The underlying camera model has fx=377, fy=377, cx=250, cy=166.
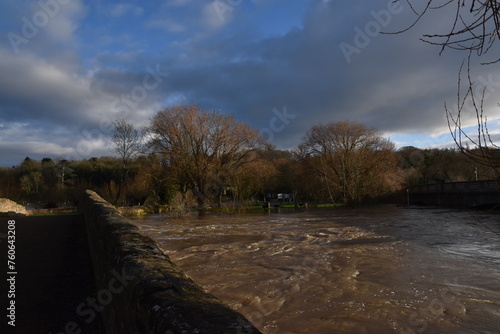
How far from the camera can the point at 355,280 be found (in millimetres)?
8172

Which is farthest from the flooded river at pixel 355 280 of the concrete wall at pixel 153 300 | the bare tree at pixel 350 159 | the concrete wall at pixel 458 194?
the bare tree at pixel 350 159

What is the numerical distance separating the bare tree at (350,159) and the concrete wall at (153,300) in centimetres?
3481

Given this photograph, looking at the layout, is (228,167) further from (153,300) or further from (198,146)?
(153,300)

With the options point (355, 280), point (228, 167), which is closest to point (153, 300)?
point (355, 280)

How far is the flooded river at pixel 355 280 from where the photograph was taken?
575 centimetres

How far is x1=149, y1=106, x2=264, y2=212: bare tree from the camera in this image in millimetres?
35719

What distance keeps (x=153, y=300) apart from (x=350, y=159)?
126ft

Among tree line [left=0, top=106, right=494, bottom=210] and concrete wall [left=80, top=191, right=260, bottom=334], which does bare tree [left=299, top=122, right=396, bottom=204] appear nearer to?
tree line [left=0, top=106, right=494, bottom=210]

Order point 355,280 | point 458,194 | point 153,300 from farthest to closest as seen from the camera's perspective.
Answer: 1. point 458,194
2. point 355,280
3. point 153,300

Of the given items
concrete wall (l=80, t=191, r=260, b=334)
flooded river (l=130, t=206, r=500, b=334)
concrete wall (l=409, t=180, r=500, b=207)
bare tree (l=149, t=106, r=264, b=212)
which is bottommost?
flooded river (l=130, t=206, r=500, b=334)

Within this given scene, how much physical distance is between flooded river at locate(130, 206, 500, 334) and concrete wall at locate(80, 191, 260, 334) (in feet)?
8.14

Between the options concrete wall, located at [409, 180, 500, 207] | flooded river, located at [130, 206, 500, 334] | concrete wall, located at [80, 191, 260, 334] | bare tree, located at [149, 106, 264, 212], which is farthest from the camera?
bare tree, located at [149, 106, 264, 212]

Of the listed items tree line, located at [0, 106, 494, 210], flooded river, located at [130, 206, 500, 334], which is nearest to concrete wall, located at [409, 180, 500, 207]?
tree line, located at [0, 106, 494, 210]

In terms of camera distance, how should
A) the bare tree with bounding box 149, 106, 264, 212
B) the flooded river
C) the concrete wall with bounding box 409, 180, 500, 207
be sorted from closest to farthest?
the flooded river, the concrete wall with bounding box 409, 180, 500, 207, the bare tree with bounding box 149, 106, 264, 212
